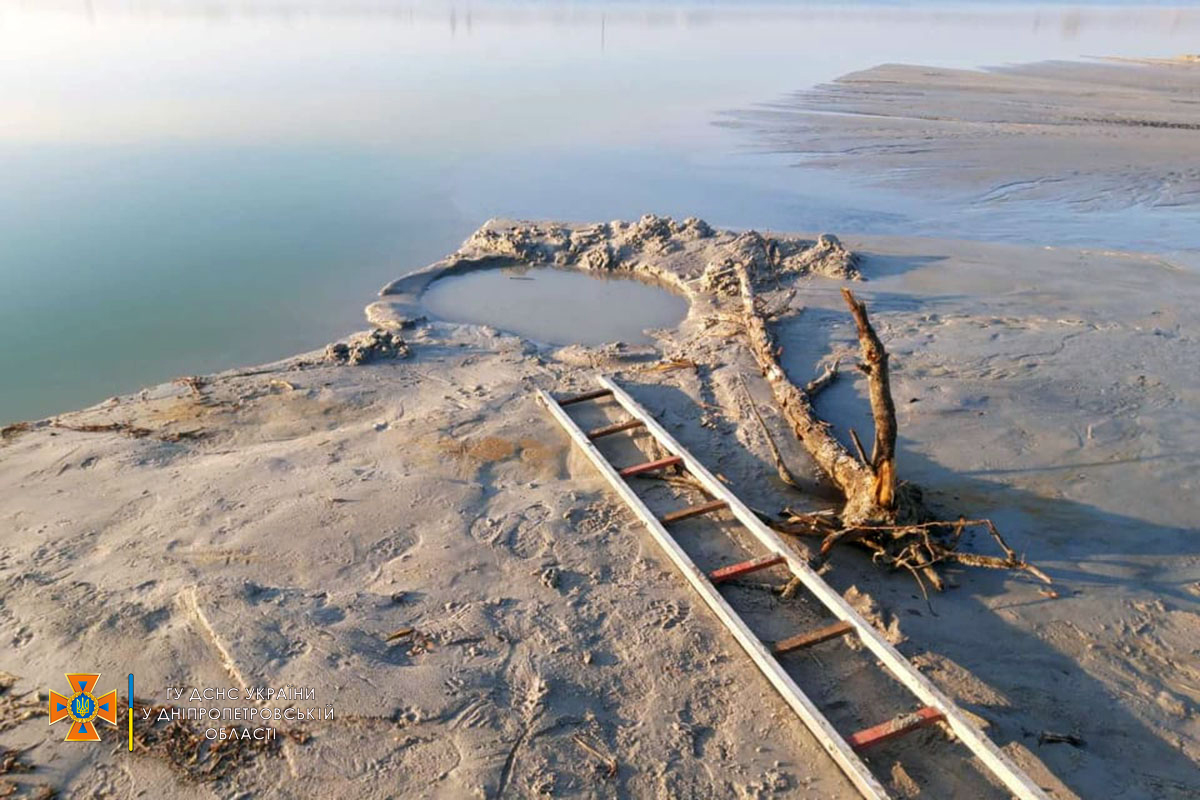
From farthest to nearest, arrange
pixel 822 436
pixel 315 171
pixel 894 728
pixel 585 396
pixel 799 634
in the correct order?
pixel 315 171 < pixel 585 396 < pixel 822 436 < pixel 799 634 < pixel 894 728

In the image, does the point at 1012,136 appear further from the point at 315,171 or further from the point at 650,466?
the point at 650,466

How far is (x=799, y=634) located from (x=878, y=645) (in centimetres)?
37

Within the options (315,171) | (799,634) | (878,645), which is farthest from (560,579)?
(315,171)

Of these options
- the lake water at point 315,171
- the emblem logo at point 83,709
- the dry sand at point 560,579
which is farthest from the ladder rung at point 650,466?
the lake water at point 315,171

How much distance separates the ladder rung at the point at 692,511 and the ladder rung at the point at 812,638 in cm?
99

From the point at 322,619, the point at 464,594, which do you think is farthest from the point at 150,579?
the point at 464,594

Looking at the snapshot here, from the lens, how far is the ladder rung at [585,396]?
573 cm

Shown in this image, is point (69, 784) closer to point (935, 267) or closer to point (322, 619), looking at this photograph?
point (322, 619)

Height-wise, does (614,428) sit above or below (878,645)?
above

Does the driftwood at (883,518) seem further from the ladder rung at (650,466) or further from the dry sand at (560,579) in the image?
the ladder rung at (650,466)

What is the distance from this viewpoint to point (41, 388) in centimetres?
643

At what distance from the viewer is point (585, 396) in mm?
5809

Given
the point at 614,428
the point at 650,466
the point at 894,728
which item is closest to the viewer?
the point at 894,728

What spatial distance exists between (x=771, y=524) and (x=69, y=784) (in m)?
3.27
